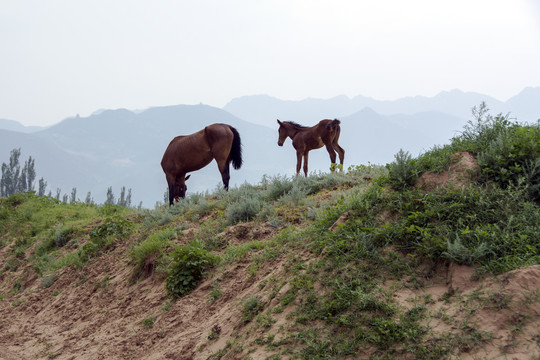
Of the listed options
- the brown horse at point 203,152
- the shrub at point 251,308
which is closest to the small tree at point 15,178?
the brown horse at point 203,152

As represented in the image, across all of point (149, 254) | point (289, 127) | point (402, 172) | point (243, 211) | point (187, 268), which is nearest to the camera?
point (402, 172)

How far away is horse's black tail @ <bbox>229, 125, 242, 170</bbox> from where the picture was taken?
A: 11.1 metres

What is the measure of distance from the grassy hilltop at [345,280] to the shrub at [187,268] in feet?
0.06

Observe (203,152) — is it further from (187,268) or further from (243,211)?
(187,268)

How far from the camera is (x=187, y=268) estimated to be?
19.1 feet

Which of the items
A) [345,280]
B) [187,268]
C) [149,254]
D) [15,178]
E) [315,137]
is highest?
[315,137]

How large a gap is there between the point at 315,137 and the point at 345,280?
29.3 feet

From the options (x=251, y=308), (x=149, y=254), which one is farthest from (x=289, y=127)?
(x=251, y=308)

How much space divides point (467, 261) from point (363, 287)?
1.01 meters

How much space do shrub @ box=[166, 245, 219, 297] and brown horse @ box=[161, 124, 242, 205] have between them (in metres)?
4.94

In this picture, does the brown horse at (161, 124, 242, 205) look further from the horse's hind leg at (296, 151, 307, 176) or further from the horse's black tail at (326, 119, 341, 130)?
the horse's black tail at (326, 119, 341, 130)

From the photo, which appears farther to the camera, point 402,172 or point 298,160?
point 298,160

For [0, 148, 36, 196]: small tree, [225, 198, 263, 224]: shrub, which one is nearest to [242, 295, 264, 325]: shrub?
[225, 198, 263, 224]: shrub

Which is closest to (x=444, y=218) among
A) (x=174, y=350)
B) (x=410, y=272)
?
Answer: (x=410, y=272)
